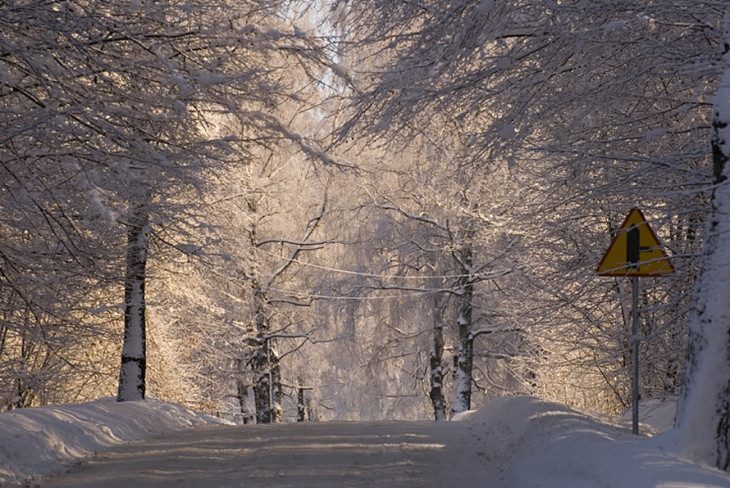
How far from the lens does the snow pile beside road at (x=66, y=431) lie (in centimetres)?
953

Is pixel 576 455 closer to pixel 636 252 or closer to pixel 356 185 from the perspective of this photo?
pixel 636 252

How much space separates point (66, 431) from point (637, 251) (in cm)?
728

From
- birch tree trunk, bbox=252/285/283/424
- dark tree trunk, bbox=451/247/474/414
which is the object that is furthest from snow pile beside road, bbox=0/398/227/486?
birch tree trunk, bbox=252/285/283/424

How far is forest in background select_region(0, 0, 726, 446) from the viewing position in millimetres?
9531

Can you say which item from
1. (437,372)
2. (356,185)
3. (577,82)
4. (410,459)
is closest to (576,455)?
(410,459)

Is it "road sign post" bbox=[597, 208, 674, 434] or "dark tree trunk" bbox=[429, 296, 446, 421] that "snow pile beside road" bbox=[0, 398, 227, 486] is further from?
"dark tree trunk" bbox=[429, 296, 446, 421]

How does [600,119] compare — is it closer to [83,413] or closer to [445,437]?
[445,437]

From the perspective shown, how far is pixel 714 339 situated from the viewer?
26.3 ft

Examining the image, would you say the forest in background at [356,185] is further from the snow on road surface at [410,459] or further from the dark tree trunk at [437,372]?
the snow on road surface at [410,459]

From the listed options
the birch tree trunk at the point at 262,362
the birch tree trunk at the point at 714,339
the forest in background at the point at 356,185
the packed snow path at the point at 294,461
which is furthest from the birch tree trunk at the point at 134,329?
the birch tree trunk at the point at 714,339

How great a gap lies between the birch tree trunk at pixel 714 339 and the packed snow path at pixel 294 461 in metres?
1.91

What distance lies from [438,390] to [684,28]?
18.5 metres

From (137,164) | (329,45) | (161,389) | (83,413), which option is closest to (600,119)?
(329,45)

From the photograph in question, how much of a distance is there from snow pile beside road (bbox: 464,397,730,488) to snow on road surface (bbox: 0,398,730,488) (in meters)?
0.02
